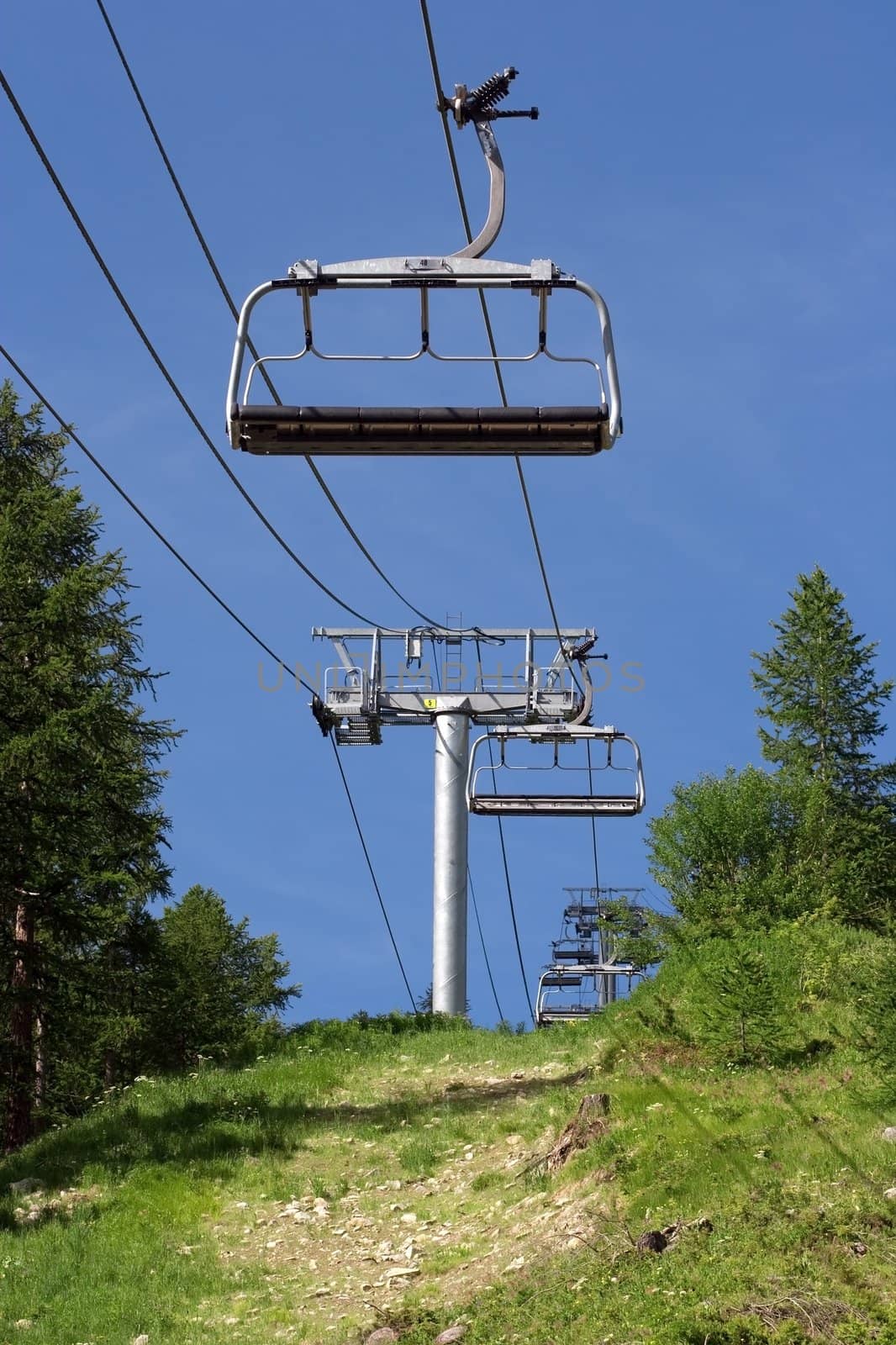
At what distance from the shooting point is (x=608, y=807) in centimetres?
2339

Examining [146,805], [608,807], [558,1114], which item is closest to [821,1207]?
[558,1114]

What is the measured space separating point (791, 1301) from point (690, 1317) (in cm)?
68

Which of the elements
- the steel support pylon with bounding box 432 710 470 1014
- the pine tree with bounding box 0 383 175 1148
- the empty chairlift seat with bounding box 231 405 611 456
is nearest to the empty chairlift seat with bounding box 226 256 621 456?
the empty chairlift seat with bounding box 231 405 611 456

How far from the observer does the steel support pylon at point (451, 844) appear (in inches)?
1214

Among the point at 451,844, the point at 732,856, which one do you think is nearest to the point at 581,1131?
the point at 732,856

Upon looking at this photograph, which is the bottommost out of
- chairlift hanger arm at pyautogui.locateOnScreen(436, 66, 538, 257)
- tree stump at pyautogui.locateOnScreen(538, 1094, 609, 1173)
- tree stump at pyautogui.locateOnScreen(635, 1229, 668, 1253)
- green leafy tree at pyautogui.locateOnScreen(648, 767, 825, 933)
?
tree stump at pyautogui.locateOnScreen(635, 1229, 668, 1253)

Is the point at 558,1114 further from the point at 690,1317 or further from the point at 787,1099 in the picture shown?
the point at 690,1317

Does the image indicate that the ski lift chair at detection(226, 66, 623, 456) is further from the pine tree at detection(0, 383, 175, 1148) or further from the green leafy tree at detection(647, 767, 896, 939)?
the green leafy tree at detection(647, 767, 896, 939)

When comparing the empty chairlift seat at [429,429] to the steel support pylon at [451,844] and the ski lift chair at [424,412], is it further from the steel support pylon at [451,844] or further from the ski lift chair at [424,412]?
the steel support pylon at [451,844]

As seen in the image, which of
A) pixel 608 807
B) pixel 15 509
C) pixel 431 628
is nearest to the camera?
pixel 608 807

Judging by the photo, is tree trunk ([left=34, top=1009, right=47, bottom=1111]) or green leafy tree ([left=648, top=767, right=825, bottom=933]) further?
green leafy tree ([left=648, top=767, right=825, bottom=933])

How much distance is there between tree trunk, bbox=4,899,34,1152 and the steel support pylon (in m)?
8.90

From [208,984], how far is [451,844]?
7.70 m

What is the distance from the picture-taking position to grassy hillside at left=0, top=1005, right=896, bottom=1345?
39.1 ft
